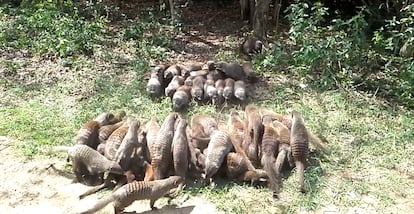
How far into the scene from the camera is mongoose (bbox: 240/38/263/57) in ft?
22.8

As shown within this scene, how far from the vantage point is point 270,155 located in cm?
440

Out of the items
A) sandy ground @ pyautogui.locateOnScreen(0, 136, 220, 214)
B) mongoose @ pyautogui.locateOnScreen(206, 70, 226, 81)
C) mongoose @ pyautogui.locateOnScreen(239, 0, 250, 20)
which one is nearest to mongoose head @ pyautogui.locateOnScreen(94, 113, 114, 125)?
sandy ground @ pyautogui.locateOnScreen(0, 136, 220, 214)

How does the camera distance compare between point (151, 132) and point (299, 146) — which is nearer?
point (299, 146)

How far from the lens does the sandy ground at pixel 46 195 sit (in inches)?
160

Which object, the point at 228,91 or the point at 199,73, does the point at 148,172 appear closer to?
the point at 228,91

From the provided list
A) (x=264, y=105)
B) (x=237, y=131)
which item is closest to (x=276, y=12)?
(x=264, y=105)

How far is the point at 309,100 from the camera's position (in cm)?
580

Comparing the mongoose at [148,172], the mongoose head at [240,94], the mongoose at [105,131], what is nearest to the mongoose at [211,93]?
the mongoose head at [240,94]

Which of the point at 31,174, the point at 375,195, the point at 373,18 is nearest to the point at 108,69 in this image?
the point at 31,174

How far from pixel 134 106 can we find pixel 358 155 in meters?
2.35

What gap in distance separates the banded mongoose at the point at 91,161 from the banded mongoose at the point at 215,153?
0.70 m

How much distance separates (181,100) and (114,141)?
120cm

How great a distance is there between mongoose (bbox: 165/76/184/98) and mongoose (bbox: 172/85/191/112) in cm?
11

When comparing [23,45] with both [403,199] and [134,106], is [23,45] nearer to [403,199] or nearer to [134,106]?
[134,106]
